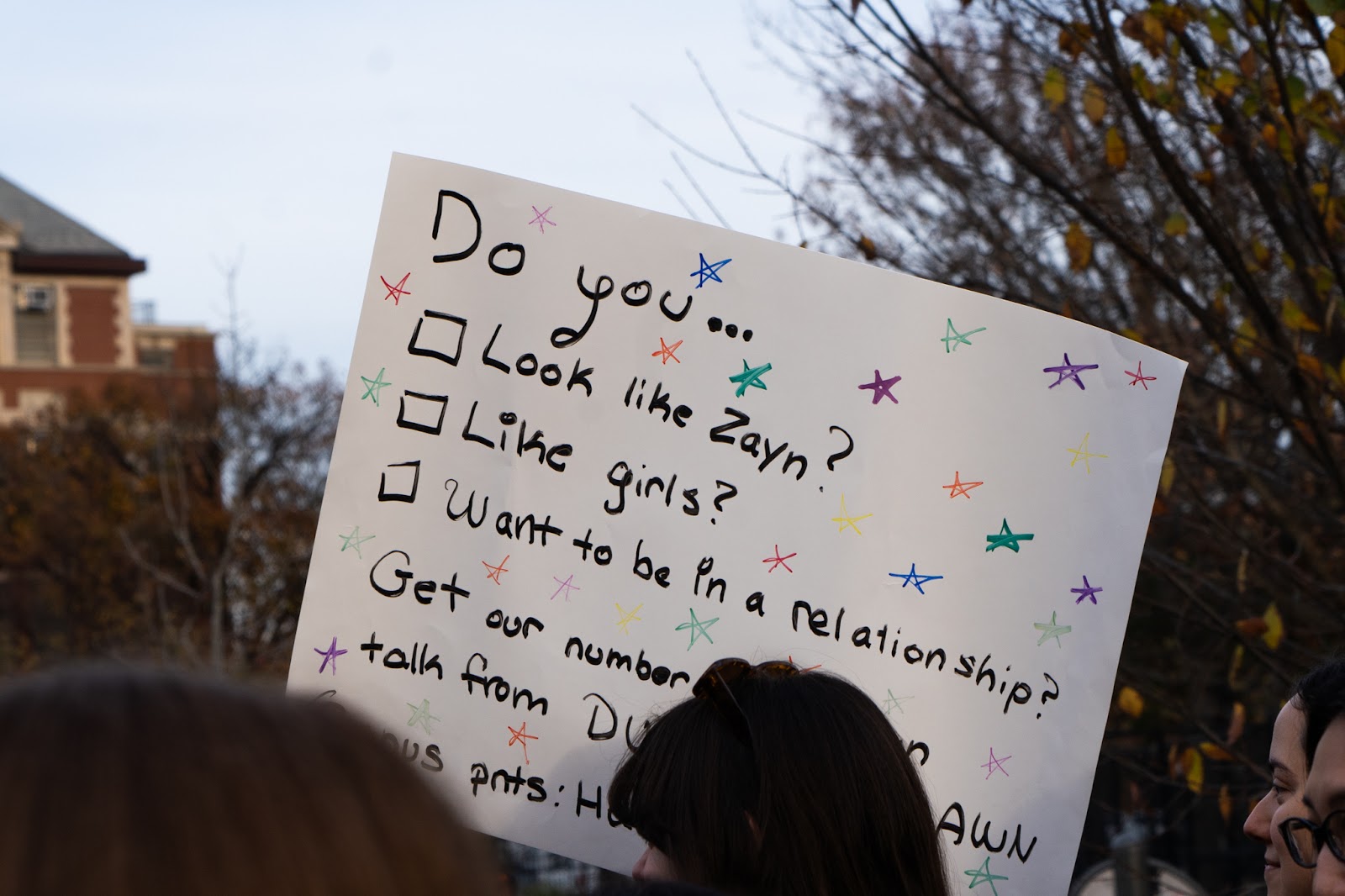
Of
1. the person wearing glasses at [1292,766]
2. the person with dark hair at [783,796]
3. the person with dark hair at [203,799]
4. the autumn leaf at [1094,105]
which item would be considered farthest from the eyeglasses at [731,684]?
the autumn leaf at [1094,105]

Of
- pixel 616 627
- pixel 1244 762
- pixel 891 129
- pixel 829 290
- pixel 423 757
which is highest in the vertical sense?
pixel 891 129

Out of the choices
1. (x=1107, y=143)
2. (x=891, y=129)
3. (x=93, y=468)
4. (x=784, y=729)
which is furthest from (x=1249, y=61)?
(x=93, y=468)

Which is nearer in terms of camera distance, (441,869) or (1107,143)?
(441,869)

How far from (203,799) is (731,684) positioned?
1.27m

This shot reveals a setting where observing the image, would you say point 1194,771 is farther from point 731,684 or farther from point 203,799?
point 203,799

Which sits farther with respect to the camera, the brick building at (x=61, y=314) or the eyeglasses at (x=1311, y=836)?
the brick building at (x=61, y=314)

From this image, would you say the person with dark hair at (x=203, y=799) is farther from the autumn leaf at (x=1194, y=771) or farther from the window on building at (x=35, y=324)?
the window on building at (x=35, y=324)

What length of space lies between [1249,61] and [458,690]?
2647 millimetres

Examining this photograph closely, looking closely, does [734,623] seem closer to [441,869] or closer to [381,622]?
[381,622]

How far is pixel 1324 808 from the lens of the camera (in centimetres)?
179

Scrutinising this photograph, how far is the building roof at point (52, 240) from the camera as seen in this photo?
155ft

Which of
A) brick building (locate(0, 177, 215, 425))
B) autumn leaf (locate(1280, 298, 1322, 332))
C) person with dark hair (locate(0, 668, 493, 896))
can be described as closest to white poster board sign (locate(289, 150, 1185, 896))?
autumn leaf (locate(1280, 298, 1322, 332))

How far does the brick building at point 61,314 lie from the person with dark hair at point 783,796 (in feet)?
152

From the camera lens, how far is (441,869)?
2.57ft
